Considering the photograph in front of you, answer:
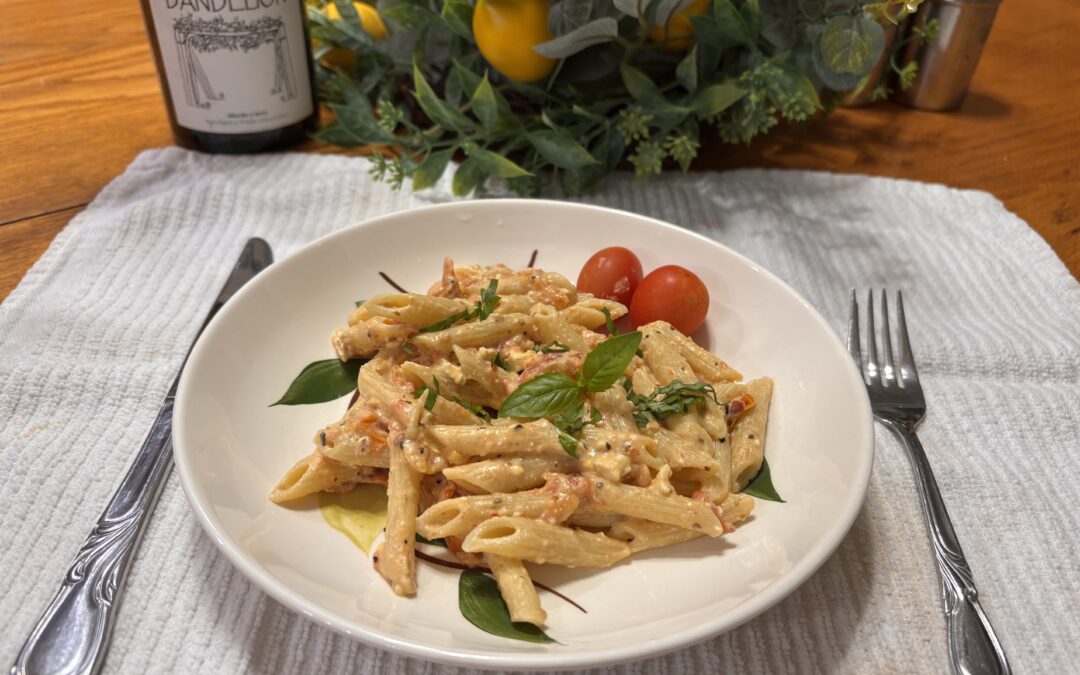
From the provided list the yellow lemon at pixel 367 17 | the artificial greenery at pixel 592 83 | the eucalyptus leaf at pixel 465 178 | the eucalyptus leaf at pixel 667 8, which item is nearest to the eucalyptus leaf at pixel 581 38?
the artificial greenery at pixel 592 83

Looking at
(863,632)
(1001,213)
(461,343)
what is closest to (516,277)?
(461,343)

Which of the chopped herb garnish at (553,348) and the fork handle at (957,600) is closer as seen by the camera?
the fork handle at (957,600)

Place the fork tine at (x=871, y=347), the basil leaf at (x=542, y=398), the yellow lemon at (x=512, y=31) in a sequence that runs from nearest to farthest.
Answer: the basil leaf at (x=542, y=398), the fork tine at (x=871, y=347), the yellow lemon at (x=512, y=31)

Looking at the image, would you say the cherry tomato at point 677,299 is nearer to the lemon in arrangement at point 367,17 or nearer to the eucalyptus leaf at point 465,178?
the eucalyptus leaf at point 465,178

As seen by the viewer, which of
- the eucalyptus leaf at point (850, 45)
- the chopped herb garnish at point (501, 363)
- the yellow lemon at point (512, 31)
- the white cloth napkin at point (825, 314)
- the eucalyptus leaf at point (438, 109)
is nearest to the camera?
the white cloth napkin at point (825, 314)

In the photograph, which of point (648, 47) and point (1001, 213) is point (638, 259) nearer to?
point (648, 47)

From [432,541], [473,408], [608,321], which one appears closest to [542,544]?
[432,541]

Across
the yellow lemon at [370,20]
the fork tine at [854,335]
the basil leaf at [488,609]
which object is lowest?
the fork tine at [854,335]

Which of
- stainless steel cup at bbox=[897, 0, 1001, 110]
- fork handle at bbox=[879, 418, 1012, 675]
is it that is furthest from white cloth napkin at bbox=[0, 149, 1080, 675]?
stainless steel cup at bbox=[897, 0, 1001, 110]
